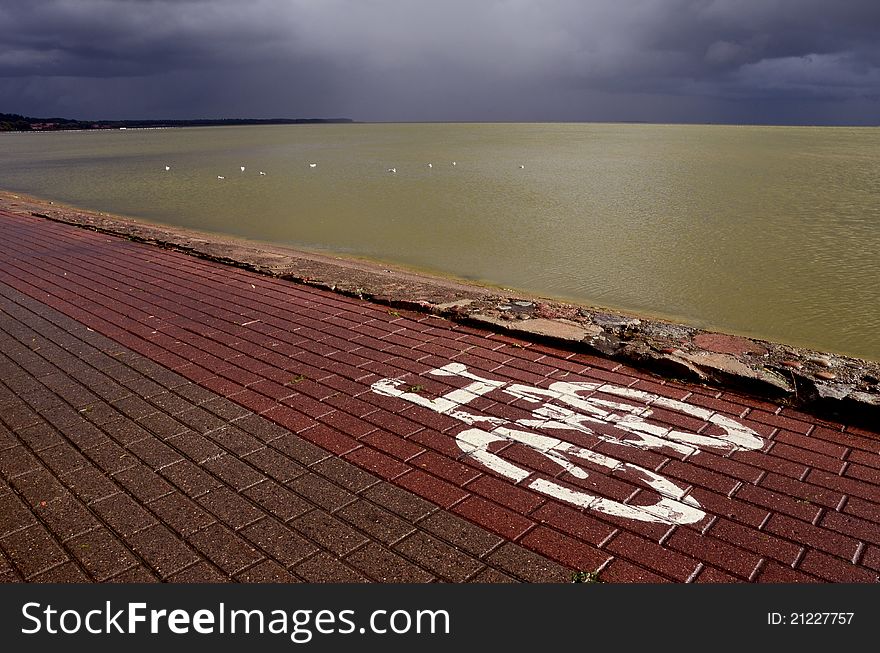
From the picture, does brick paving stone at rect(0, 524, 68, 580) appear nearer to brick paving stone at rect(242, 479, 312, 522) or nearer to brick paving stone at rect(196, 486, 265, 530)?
brick paving stone at rect(196, 486, 265, 530)

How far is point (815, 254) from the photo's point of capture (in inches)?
470

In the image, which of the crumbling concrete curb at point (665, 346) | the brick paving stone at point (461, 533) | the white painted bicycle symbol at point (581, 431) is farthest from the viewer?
the crumbling concrete curb at point (665, 346)

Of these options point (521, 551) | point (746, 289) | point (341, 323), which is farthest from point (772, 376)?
point (746, 289)

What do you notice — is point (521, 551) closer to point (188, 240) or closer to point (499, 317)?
point (499, 317)

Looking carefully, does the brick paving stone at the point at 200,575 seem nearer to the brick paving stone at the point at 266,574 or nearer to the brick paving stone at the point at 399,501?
the brick paving stone at the point at 266,574

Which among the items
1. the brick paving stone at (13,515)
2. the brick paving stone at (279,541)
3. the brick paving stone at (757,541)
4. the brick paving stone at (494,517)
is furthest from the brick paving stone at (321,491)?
the brick paving stone at (757,541)

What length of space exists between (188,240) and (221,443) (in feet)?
25.0

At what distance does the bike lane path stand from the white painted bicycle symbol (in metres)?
0.01

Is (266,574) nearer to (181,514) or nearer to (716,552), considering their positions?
(181,514)

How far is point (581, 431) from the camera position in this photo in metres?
4.06

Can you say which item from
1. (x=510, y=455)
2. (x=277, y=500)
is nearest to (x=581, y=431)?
(x=510, y=455)

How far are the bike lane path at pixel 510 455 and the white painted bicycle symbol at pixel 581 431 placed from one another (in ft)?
0.05

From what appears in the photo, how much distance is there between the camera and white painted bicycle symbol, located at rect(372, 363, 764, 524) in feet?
10.9

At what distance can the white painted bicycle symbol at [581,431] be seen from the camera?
3336 mm
